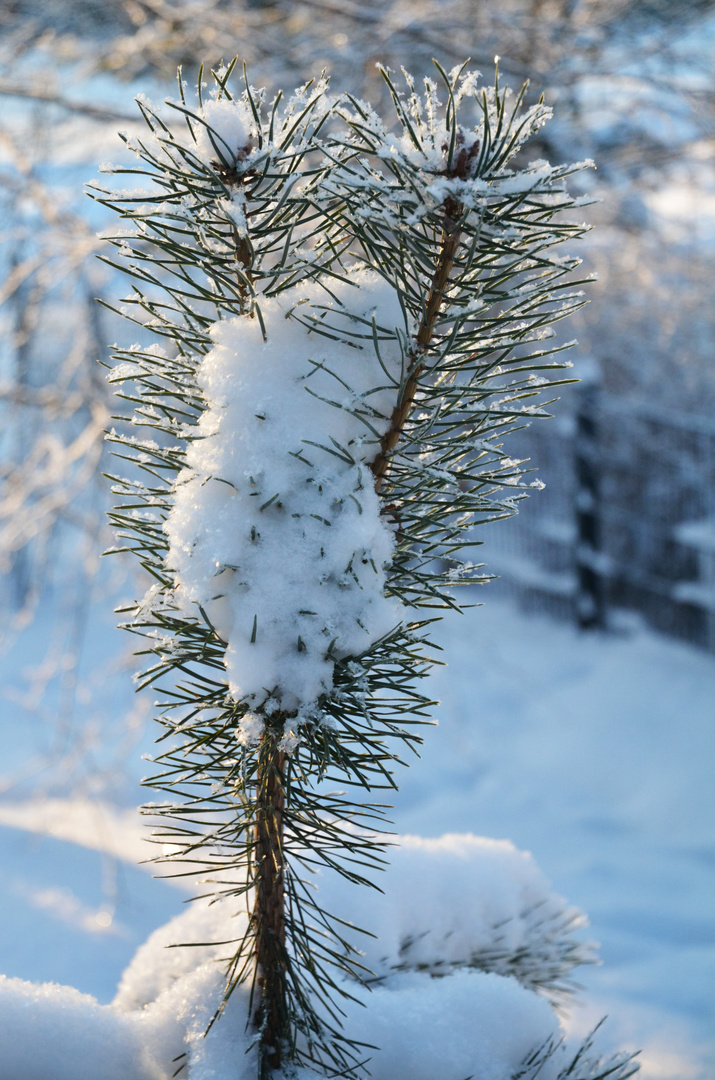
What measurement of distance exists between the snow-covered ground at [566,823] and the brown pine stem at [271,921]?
0.99 metres

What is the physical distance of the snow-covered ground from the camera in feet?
6.33

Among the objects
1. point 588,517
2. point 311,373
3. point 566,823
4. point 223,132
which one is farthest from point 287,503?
point 588,517

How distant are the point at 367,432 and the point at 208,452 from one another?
103 mm

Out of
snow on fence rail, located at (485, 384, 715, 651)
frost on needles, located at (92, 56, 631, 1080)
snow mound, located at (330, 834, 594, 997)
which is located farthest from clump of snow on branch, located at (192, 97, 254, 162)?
snow on fence rail, located at (485, 384, 715, 651)

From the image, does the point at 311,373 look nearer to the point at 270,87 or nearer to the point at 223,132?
the point at 223,132

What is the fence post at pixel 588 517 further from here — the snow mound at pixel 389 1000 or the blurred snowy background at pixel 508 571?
the snow mound at pixel 389 1000

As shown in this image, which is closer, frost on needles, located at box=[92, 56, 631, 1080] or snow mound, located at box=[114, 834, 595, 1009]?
frost on needles, located at box=[92, 56, 631, 1080]

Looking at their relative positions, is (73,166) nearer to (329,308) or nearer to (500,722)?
(329,308)

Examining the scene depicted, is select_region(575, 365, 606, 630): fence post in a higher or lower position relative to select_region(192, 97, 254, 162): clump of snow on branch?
higher

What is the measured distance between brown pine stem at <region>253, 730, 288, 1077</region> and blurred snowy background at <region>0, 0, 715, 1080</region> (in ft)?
1.30

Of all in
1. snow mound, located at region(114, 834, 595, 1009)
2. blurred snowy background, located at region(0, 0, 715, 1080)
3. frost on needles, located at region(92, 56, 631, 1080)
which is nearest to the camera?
frost on needles, located at region(92, 56, 631, 1080)

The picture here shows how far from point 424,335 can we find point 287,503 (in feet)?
0.46

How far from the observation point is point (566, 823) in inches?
116

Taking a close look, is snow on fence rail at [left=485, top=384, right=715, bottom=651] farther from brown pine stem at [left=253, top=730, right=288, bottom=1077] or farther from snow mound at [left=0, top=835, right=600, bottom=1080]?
brown pine stem at [left=253, top=730, right=288, bottom=1077]
